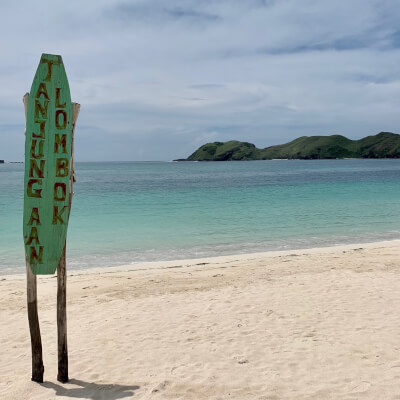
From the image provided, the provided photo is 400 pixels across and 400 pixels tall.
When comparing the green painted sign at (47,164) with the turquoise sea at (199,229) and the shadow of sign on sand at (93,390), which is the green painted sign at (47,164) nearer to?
the shadow of sign on sand at (93,390)

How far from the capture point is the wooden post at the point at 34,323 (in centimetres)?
528

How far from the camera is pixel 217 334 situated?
7.45 m

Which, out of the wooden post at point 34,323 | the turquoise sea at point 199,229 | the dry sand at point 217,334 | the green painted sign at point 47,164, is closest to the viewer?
the green painted sign at point 47,164

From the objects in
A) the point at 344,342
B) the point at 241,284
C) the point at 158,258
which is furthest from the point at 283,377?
the point at 158,258

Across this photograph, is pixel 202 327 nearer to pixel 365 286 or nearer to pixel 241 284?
pixel 241 284

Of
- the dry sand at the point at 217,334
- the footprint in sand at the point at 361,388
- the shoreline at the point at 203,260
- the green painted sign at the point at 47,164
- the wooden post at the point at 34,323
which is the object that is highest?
the green painted sign at the point at 47,164

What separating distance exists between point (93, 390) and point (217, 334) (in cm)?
259

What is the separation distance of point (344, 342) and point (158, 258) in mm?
9619

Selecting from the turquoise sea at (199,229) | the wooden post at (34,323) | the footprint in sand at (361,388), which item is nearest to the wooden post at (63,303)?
the wooden post at (34,323)

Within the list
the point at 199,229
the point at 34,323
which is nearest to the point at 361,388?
the point at 34,323

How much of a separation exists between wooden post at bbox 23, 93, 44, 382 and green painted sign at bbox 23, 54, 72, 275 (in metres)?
0.17

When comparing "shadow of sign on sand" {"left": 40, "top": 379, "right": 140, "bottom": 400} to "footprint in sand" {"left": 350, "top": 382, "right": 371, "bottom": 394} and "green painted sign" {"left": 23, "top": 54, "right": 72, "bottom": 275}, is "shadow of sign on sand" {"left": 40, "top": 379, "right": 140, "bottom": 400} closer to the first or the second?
"green painted sign" {"left": 23, "top": 54, "right": 72, "bottom": 275}

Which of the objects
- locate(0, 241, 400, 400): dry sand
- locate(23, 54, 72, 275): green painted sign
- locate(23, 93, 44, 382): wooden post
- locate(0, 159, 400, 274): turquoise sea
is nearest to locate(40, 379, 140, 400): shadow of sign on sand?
locate(0, 241, 400, 400): dry sand

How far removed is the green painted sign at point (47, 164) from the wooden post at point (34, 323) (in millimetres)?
166
